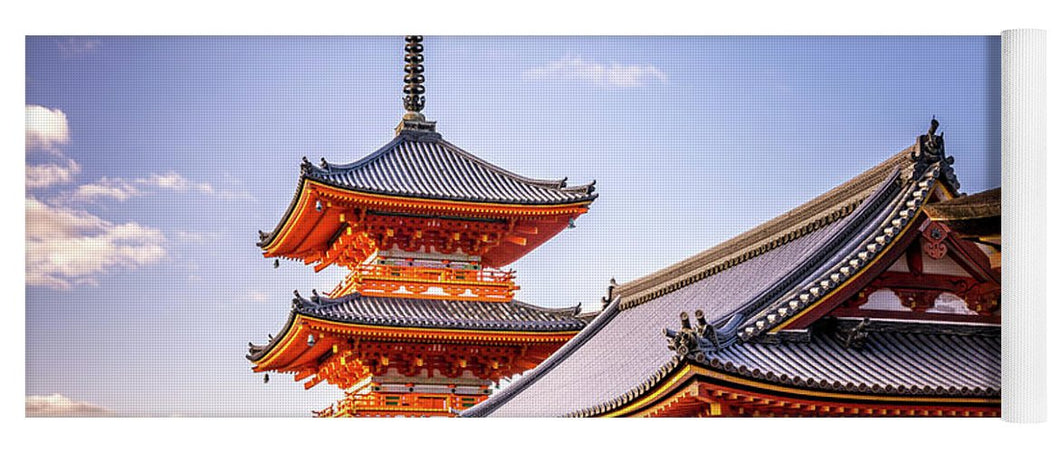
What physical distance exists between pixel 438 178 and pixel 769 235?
154 inches

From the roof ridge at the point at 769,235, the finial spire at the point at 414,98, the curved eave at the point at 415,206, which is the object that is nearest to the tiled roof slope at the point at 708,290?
the roof ridge at the point at 769,235

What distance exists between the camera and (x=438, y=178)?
15.4m

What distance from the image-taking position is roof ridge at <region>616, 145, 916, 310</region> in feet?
38.0

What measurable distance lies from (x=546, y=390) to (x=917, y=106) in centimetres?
371

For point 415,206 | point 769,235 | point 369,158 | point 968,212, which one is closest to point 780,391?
point 968,212

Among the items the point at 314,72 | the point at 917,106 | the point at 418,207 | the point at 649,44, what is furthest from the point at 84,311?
the point at 917,106

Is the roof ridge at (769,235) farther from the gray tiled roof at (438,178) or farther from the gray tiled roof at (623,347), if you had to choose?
the gray tiled roof at (438,178)

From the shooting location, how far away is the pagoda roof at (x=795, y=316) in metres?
10.3

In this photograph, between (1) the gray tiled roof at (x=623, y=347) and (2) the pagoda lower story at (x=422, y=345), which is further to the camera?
(2) the pagoda lower story at (x=422, y=345)

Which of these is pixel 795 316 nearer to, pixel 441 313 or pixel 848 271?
pixel 848 271

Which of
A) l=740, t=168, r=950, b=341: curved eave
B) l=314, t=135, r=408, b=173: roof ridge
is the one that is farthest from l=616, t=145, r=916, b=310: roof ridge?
l=314, t=135, r=408, b=173: roof ridge

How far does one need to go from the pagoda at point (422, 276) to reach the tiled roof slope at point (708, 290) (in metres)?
1.10

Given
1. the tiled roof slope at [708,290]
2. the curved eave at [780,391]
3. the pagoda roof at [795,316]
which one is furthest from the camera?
the tiled roof slope at [708,290]

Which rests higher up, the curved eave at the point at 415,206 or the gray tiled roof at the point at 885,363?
the curved eave at the point at 415,206
